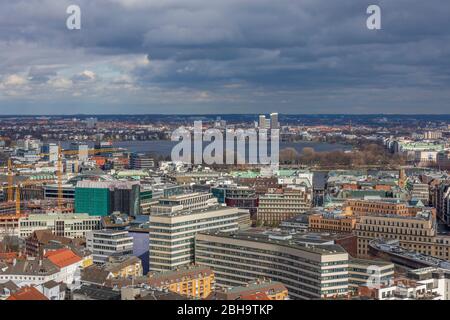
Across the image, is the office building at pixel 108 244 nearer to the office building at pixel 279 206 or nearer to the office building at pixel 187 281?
the office building at pixel 187 281

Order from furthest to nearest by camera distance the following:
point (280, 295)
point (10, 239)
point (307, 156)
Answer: point (307, 156) < point (10, 239) < point (280, 295)

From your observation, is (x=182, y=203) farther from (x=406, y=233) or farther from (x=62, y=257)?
(x=406, y=233)

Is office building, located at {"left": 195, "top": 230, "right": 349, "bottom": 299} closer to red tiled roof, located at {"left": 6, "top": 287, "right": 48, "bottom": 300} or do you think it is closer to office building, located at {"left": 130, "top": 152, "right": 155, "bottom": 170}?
red tiled roof, located at {"left": 6, "top": 287, "right": 48, "bottom": 300}

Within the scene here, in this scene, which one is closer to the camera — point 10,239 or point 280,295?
point 280,295

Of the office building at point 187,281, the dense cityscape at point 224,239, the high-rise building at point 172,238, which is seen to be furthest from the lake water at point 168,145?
the office building at point 187,281
